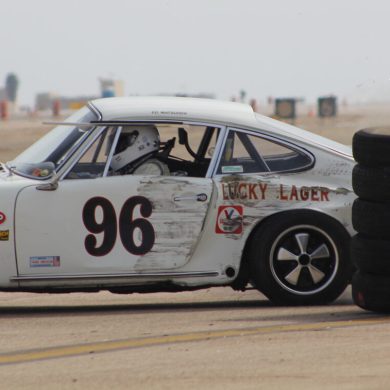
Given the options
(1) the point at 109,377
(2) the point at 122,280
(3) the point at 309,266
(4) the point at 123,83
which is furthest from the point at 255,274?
(4) the point at 123,83

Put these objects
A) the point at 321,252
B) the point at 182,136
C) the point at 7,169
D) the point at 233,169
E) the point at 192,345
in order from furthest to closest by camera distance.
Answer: the point at 182,136 → the point at 7,169 → the point at 233,169 → the point at 321,252 → the point at 192,345

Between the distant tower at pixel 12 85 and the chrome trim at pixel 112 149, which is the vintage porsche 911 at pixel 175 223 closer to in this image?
the chrome trim at pixel 112 149

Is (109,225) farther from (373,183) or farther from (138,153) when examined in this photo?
(373,183)

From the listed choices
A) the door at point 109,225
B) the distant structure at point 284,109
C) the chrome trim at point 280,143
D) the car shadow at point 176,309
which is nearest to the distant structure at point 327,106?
the distant structure at point 284,109

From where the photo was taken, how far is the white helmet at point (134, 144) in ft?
29.4

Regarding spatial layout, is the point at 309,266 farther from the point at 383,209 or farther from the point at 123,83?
the point at 123,83

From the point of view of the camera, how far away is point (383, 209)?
7.87 meters

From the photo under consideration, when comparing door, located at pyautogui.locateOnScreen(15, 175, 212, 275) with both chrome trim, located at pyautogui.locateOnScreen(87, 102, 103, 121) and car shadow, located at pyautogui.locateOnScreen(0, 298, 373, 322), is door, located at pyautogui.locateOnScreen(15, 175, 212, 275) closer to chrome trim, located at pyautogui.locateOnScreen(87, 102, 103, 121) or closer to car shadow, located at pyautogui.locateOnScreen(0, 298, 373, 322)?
car shadow, located at pyautogui.locateOnScreen(0, 298, 373, 322)

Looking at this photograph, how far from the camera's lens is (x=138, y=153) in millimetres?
9008

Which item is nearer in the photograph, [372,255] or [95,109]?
[372,255]

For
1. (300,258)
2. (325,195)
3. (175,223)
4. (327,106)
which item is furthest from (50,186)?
(327,106)

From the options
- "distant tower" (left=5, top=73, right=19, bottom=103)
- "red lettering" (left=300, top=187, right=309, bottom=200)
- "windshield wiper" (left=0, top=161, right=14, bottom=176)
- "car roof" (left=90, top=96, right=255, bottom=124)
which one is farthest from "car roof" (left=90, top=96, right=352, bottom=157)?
"distant tower" (left=5, top=73, right=19, bottom=103)

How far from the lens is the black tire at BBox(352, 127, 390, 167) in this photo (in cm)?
788

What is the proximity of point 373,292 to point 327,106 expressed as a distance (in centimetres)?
5117
